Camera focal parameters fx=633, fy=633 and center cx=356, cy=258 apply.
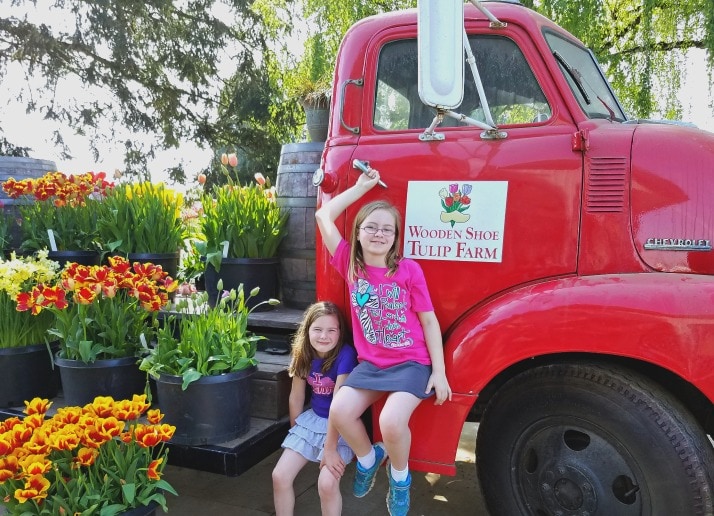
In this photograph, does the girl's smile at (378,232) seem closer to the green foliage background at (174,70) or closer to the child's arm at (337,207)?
the child's arm at (337,207)

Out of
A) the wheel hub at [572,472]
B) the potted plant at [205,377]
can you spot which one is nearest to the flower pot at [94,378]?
the potted plant at [205,377]

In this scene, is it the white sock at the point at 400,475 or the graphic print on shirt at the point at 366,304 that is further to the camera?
the graphic print on shirt at the point at 366,304

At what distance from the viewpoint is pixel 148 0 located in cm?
1409

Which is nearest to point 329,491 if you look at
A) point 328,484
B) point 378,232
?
point 328,484

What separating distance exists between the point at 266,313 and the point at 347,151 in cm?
105

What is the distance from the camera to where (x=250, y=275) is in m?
3.47

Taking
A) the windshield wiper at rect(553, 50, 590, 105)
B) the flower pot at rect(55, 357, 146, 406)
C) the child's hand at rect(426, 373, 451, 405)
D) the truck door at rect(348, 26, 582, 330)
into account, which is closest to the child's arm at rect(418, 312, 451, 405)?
the child's hand at rect(426, 373, 451, 405)

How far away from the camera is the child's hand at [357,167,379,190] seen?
2.67 meters

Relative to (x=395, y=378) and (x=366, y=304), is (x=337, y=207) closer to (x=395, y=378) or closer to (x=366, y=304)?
A: (x=366, y=304)

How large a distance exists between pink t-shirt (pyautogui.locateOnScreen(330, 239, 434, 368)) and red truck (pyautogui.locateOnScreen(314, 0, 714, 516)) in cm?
13

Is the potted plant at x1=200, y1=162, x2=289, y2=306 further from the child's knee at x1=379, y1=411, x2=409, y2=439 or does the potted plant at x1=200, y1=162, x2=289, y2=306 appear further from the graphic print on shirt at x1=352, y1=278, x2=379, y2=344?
the child's knee at x1=379, y1=411, x2=409, y2=439

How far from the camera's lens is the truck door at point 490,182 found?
251 centimetres

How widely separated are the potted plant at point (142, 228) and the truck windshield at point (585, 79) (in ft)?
8.04

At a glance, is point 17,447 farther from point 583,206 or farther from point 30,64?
point 30,64
